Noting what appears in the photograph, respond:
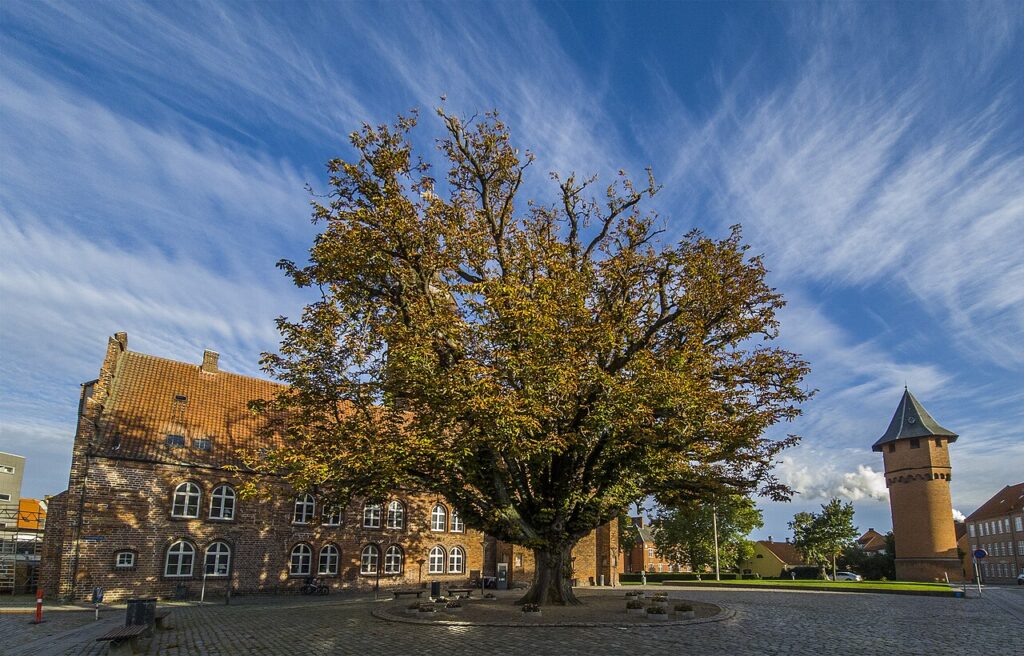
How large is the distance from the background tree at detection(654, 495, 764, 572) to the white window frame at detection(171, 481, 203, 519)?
143 ft

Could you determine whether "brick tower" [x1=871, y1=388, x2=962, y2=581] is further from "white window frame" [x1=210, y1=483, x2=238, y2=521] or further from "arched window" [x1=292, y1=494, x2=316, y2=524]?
"white window frame" [x1=210, y1=483, x2=238, y2=521]

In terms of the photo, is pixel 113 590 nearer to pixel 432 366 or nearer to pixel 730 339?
pixel 432 366

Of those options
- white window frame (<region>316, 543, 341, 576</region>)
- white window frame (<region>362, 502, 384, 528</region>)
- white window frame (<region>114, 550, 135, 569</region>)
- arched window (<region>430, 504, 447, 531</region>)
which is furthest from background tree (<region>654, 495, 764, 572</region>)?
white window frame (<region>114, 550, 135, 569</region>)

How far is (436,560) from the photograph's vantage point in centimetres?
3819

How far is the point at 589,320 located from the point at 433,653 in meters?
10.1

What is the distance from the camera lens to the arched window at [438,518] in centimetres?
3853

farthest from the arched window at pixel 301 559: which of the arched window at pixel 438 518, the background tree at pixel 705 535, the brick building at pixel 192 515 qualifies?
the background tree at pixel 705 535

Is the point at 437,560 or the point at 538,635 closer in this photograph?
the point at 538,635

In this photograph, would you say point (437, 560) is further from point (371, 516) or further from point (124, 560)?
point (124, 560)

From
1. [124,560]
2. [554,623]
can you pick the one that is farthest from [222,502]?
[554,623]

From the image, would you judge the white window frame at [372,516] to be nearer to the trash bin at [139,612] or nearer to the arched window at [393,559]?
the arched window at [393,559]

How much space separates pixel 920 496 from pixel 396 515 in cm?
4838

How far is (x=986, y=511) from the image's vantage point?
291 feet

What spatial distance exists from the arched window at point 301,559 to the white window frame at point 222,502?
3693 mm
